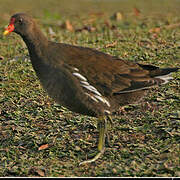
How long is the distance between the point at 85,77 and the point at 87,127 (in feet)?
3.29

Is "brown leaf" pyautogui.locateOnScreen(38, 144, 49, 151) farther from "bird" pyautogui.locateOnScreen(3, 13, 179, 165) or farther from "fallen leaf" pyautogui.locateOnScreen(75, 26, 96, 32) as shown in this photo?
"fallen leaf" pyautogui.locateOnScreen(75, 26, 96, 32)

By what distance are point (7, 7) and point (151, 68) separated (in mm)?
10764

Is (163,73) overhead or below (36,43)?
below

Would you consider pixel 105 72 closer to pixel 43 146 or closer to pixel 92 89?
pixel 92 89

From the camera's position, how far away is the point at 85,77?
4.78m

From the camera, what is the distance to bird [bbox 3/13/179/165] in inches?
185

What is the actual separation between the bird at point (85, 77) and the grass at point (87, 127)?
298 mm

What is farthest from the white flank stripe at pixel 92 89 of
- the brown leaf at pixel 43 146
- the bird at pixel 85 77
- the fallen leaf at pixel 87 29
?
the fallen leaf at pixel 87 29

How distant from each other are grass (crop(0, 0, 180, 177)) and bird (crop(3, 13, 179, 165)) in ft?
0.98

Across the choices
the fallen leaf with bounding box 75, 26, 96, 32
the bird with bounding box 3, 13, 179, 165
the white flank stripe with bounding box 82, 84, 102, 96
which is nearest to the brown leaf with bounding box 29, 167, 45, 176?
the bird with bounding box 3, 13, 179, 165

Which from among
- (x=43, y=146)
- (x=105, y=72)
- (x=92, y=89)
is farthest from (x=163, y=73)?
(x=43, y=146)

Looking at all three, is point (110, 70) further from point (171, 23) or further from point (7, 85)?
point (171, 23)

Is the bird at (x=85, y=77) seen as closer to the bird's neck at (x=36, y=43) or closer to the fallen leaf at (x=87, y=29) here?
the bird's neck at (x=36, y=43)

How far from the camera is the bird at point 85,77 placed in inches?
185
